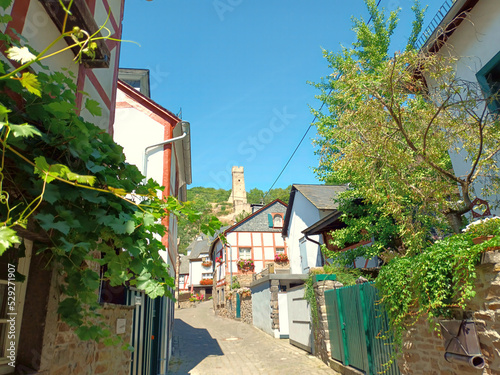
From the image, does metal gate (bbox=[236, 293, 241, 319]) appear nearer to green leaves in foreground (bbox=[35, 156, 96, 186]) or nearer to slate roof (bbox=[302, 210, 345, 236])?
slate roof (bbox=[302, 210, 345, 236])

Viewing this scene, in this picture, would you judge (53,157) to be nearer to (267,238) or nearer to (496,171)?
(496,171)

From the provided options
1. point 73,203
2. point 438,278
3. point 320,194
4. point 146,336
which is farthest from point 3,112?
point 320,194

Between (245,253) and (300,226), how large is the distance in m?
7.96

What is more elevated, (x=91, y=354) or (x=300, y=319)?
(x=91, y=354)

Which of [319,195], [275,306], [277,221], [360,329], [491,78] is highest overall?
[277,221]

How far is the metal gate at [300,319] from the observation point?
388 inches

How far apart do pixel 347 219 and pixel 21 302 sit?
897cm

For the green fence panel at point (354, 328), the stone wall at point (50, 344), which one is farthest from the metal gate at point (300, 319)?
the stone wall at point (50, 344)

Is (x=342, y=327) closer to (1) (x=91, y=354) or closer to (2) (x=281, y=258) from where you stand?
(1) (x=91, y=354)

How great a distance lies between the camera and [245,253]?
79.6ft

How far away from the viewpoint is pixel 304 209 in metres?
16.8

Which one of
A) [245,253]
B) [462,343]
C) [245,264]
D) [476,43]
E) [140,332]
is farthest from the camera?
[245,253]

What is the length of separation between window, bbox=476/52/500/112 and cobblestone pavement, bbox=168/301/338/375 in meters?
6.46

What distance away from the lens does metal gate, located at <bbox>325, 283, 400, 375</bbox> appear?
5.64m
